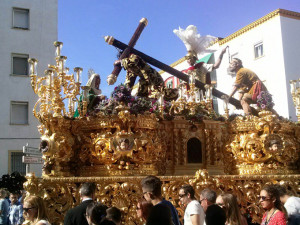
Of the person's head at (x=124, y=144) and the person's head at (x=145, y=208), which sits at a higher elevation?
the person's head at (x=124, y=144)

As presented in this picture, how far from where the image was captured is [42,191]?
1082cm

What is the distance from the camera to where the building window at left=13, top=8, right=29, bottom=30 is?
90.5ft

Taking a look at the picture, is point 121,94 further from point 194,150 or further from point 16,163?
point 16,163

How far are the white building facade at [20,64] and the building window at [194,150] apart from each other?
15.6m

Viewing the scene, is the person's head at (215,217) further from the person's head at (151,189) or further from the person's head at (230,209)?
the person's head at (151,189)

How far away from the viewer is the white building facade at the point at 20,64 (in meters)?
25.7

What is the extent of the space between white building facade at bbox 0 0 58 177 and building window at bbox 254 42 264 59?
14158mm

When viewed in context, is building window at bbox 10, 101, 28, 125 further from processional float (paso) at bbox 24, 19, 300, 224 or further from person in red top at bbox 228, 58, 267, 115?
person in red top at bbox 228, 58, 267, 115

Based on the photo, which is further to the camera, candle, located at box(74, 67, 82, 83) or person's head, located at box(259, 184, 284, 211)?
candle, located at box(74, 67, 82, 83)

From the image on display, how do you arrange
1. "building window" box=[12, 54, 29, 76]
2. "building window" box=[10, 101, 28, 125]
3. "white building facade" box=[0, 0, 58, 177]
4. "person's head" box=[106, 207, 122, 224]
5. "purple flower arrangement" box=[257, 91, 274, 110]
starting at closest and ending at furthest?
"person's head" box=[106, 207, 122, 224] < "purple flower arrangement" box=[257, 91, 274, 110] < "white building facade" box=[0, 0, 58, 177] < "building window" box=[10, 101, 28, 125] < "building window" box=[12, 54, 29, 76]

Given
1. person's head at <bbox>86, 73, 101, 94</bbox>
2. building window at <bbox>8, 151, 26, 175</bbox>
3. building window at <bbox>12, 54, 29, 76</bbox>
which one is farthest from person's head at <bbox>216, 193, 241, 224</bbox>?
building window at <bbox>12, 54, 29, 76</bbox>

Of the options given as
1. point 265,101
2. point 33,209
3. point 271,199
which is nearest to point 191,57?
point 265,101

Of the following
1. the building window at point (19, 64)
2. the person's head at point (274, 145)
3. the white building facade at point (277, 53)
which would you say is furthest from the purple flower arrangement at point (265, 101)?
the building window at point (19, 64)

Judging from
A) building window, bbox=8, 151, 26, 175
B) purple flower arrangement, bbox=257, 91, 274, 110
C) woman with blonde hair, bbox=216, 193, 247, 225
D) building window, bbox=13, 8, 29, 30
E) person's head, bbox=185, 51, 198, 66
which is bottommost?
woman with blonde hair, bbox=216, 193, 247, 225
